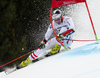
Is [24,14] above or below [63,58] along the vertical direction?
above

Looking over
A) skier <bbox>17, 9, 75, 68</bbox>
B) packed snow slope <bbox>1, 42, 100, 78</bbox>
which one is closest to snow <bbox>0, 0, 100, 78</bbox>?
packed snow slope <bbox>1, 42, 100, 78</bbox>

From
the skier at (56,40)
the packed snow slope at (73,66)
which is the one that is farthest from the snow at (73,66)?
the skier at (56,40)

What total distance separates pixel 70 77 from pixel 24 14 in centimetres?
1186

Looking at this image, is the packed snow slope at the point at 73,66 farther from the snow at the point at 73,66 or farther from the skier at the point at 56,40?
the skier at the point at 56,40

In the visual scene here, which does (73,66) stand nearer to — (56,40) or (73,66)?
(73,66)

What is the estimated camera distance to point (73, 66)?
2975mm

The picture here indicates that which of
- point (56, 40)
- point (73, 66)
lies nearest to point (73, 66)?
point (73, 66)

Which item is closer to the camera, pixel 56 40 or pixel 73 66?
pixel 73 66

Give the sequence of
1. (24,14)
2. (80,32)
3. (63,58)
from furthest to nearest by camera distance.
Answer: (24,14) < (80,32) < (63,58)

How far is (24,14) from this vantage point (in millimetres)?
14148

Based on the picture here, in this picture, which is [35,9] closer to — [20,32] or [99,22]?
[20,32]

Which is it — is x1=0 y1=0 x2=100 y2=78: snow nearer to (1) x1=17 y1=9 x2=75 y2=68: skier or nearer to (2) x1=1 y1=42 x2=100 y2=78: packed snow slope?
(2) x1=1 y1=42 x2=100 y2=78: packed snow slope

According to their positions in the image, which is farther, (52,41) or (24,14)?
(24,14)

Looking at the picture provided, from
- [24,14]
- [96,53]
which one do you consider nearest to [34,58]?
[96,53]
